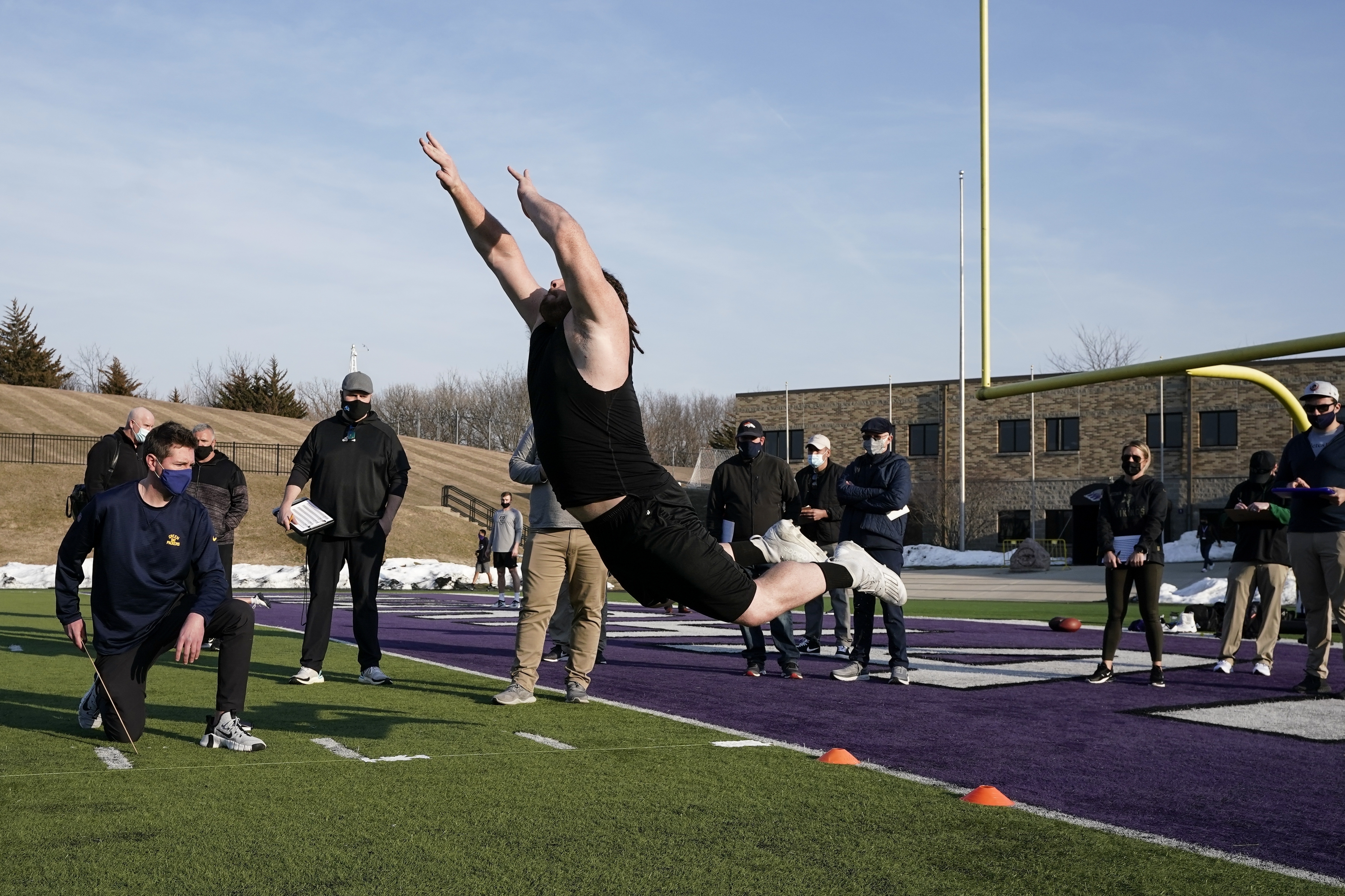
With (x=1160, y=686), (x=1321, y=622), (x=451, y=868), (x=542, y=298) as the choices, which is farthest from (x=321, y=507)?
(x=1321, y=622)

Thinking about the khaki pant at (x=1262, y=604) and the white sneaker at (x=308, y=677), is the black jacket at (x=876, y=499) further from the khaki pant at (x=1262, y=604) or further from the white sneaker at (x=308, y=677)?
the white sneaker at (x=308, y=677)

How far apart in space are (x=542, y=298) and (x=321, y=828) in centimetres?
212

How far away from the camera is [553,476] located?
181 inches

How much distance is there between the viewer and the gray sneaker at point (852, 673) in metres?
9.05

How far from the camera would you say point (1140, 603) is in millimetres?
9016

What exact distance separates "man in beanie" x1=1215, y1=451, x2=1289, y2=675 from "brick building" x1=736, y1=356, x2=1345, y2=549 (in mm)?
39434

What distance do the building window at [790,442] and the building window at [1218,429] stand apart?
728 inches

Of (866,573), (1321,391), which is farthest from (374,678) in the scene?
(1321,391)

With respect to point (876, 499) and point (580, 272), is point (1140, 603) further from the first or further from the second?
point (580, 272)

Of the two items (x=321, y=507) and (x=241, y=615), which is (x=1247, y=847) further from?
(x=321, y=507)

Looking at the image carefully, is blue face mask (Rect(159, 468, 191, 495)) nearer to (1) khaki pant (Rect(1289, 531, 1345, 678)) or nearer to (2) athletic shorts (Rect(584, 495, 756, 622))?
(2) athletic shorts (Rect(584, 495, 756, 622))

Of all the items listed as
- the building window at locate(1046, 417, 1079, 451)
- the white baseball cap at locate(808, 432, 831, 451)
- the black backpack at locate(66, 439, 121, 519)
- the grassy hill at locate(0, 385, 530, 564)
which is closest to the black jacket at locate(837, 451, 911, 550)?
the white baseball cap at locate(808, 432, 831, 451)

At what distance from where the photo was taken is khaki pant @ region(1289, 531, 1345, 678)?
330 inches

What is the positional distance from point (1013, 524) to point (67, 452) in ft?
133
